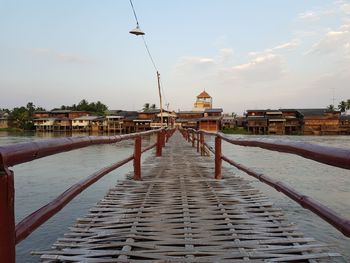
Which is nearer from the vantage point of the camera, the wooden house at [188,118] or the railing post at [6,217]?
the railing post at [6,217]

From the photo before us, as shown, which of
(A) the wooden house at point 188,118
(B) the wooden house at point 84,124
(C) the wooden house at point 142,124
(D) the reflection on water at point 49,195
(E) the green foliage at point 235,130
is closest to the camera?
(D) the reflection on water at point 49,195

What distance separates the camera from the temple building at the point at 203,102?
73750mm

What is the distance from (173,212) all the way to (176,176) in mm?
2714

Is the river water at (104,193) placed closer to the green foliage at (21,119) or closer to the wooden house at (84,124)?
the wooden house at (84,124)

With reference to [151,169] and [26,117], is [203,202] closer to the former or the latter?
[151,169]

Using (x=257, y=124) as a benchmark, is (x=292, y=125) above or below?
below

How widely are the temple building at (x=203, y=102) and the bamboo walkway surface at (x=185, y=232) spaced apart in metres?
68.0

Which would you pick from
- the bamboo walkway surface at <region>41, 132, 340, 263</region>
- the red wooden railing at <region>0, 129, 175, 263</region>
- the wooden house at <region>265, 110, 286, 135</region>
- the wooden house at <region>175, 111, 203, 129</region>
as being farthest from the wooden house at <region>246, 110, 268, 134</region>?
the red wooden railing at <region>0, 129, 175, 263</region>

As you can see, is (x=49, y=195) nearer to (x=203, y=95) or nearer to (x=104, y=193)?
(x=104, y=193)

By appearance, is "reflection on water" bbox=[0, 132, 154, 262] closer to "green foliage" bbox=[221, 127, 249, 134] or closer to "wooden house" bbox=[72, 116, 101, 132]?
"green foliage" bbox=[221, 127, 249, 134]

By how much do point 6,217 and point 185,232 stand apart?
6.95 ft

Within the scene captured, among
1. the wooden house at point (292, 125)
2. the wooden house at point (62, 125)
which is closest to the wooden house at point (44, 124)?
the wooden house at point (62, 125)

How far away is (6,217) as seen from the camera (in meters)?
1.27

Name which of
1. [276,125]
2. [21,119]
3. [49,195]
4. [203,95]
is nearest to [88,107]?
[21,119]
